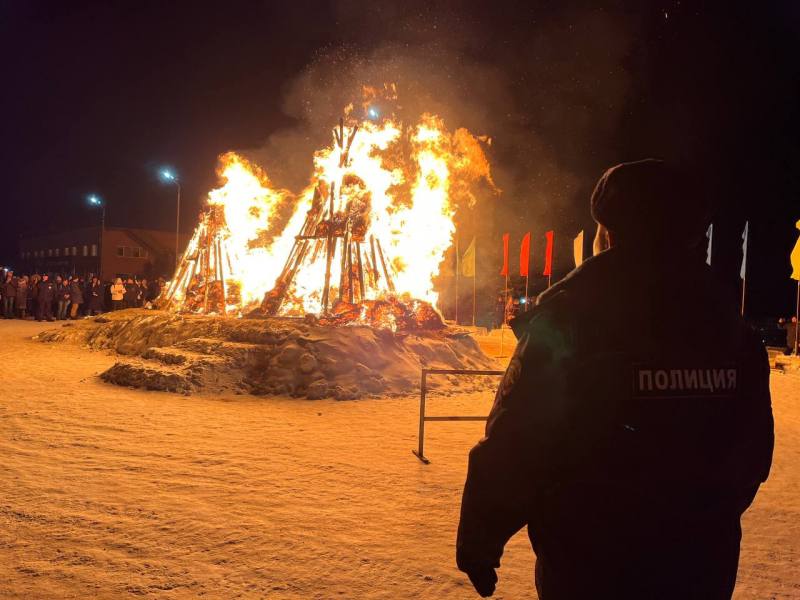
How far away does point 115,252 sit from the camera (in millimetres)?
47188

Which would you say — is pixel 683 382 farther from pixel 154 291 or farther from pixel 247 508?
pixel 154 291

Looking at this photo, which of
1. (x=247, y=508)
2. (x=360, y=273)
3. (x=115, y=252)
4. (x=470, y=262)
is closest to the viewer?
(x=247, y=508)

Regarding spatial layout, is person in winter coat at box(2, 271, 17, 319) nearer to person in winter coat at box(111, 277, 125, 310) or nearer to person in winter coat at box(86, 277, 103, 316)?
person in winter coat at box(86, 277, 103, 316)

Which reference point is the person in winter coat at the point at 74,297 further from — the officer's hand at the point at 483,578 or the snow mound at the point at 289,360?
the officer's hand at the point at 483,578

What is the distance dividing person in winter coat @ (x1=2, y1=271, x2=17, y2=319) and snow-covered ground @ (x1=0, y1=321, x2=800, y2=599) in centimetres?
1972

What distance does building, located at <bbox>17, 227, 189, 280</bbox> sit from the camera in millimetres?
46062

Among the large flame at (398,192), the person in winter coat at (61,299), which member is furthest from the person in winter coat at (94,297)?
the large flame at (398,192)

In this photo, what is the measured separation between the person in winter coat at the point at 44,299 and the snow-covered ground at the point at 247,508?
18400mm

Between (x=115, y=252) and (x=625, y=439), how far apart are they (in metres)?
52.0

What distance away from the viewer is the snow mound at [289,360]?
988 cm

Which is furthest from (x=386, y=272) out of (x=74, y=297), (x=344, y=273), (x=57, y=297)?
(x=57, y=297)

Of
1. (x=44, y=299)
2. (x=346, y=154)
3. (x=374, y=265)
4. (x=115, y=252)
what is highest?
(x=115, y=252)

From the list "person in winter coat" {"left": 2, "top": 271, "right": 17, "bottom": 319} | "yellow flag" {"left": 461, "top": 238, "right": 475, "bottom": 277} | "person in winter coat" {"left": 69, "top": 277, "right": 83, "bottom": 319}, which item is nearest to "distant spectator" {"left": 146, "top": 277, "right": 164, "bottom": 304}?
"person in winter coat" {"left": 69, "top": 277, "right": 83, "bottom": 319}

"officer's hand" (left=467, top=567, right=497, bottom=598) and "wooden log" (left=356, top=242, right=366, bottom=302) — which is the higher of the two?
"wooden log" (left=356, top=242, right=366, bottom=302)
